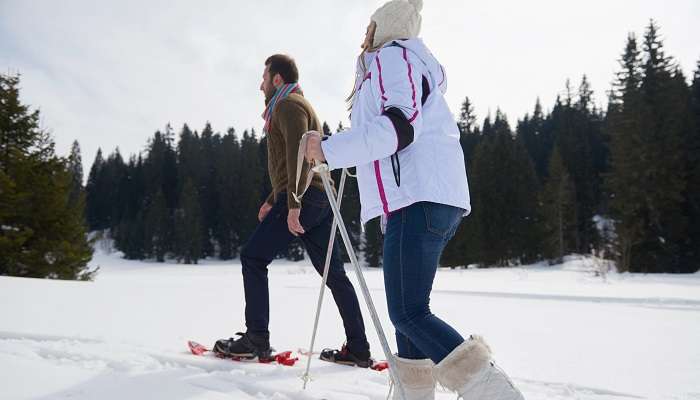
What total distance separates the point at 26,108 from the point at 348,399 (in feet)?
61.4

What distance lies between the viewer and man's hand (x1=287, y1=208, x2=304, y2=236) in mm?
2982

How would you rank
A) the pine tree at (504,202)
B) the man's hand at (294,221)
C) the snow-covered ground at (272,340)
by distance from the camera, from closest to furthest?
the snow-covered ground at (272,340)
the man's hand at (294,221)
the pine tree at (504,202)

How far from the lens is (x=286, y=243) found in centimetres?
321

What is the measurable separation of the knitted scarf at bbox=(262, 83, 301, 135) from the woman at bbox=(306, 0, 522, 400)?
143cm

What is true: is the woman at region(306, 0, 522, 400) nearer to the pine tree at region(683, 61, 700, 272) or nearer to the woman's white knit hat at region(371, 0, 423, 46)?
the woman's white knit hat at region(371, 0, 423, 46)

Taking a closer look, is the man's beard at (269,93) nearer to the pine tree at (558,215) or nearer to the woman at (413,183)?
the woman at (413,183)

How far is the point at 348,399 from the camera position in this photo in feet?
7.69

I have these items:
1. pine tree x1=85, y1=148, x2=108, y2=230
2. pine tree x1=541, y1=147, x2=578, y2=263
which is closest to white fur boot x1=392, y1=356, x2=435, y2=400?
pine tree x1=541, y1=147, x2=578, y2=263

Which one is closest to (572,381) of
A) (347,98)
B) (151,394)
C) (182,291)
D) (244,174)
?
(347,98)

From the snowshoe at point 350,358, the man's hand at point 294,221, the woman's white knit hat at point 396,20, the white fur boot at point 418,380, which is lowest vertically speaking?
the snowshoe at point 350,358

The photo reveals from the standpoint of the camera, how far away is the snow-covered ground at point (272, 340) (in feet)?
7.89

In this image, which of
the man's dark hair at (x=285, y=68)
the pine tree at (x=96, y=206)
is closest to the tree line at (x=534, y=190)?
the man's dark hair at (x=285, y=68)

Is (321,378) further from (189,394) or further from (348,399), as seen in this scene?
(189,394)

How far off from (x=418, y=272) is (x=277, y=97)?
202 cm
